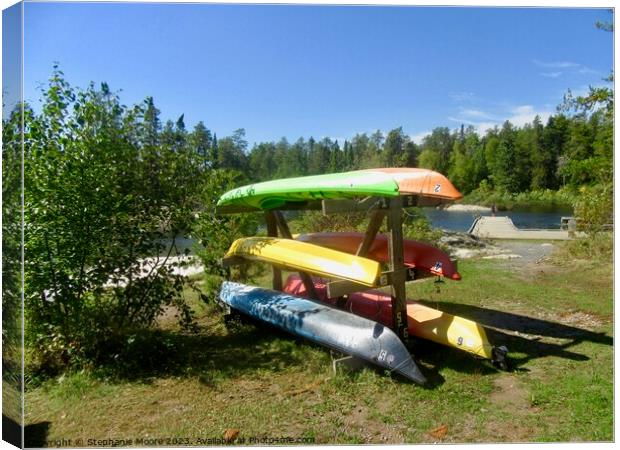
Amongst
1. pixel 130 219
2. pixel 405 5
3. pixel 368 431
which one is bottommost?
pixel 368 431

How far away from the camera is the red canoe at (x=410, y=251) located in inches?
183

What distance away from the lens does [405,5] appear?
3.46 metres

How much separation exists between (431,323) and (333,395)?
1282 mm

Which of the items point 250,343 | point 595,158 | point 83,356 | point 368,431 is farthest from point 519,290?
point 83,356

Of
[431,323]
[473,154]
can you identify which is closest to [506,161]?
[473,154]

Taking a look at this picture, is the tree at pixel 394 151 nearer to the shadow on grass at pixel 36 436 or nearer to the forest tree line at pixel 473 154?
the forest tree line at pixel 473 154

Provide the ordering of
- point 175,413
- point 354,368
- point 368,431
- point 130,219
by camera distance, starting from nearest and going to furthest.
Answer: point 368,431
point 175,413
point 354,368
point 130,219

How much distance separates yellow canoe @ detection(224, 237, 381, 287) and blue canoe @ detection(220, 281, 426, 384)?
354mm

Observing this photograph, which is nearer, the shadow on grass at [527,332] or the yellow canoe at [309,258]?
the yellow canoe at [309,258]

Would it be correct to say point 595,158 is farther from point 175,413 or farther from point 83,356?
point 83,356

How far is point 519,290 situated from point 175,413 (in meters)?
5.16

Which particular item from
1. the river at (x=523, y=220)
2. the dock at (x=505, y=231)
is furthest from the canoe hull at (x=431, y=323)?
the dock at (x=505, y=231)

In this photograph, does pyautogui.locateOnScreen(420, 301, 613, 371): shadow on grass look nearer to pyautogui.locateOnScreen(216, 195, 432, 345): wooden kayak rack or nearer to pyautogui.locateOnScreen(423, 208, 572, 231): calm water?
pyautogui.locateOnScreen(216, 195, 432, 345): wooden kayak rack

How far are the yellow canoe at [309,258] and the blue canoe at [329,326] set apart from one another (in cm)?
35
